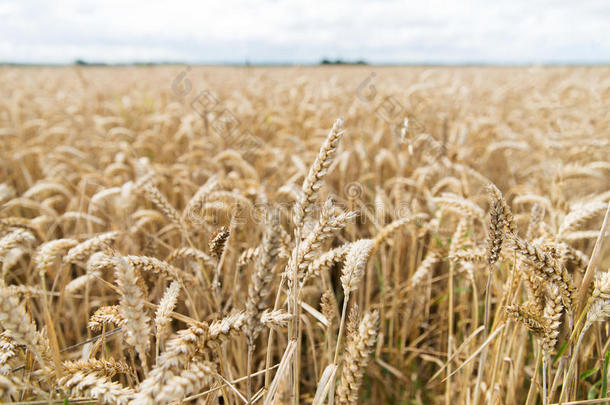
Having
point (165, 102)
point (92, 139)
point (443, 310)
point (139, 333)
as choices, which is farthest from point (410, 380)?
point (165, 102)

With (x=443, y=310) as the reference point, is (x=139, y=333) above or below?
above

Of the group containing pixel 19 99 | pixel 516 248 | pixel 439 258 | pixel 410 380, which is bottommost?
pixel 410 380

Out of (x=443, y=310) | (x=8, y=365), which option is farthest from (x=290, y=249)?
(x=443, y=310)

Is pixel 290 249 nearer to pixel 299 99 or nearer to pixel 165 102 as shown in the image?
pixel 299 99

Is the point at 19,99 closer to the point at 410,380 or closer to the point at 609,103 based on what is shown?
the point at 410,380

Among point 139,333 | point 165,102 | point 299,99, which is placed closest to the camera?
point 139,333

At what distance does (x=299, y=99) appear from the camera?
5.81 metres

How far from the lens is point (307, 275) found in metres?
0.96

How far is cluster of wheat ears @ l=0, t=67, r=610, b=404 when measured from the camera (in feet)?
2.56

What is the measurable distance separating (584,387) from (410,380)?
0.72m

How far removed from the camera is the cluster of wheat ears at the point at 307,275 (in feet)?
2.56

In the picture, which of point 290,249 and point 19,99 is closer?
point 290,249

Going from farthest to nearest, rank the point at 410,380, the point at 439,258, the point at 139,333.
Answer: the point at 410,380 → the point at 439,258 → the point at 139,333

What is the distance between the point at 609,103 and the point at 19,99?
7.80 meters
